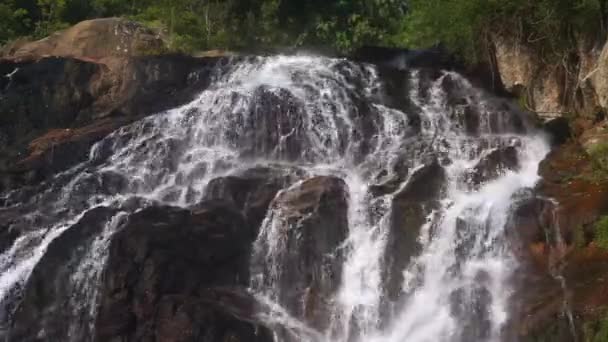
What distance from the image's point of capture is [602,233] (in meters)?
14.8

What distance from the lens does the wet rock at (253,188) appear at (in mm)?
17609

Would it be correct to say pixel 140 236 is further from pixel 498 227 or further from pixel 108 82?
pixel 108 82

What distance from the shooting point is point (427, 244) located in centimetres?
1659

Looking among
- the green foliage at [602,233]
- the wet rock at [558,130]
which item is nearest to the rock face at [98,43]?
the wet rock at [558,130]

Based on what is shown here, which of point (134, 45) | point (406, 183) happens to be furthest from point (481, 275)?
point (134, 45)

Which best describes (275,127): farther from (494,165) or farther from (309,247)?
(494,165)

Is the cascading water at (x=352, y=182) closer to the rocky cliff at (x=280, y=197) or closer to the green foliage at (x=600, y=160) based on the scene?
the rocky cliff at (x=280, y=197)

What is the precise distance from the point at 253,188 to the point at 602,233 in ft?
25.7

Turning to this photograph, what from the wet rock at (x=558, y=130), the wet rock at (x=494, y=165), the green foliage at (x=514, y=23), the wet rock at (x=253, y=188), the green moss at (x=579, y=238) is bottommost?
the green moss at (x=579, y=238)

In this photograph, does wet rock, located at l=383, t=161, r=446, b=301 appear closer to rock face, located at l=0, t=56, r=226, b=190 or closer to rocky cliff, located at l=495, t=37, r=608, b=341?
rocky cliff, located at l=495, t=37, r=608, b=341

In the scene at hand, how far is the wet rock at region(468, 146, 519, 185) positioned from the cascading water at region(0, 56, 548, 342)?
1.6 inches

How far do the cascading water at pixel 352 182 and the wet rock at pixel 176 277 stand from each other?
0.52 metres

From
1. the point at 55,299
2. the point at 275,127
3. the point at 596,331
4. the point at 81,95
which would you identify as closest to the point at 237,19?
the point at 81,95

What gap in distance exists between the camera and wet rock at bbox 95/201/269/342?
1461 centimetres
